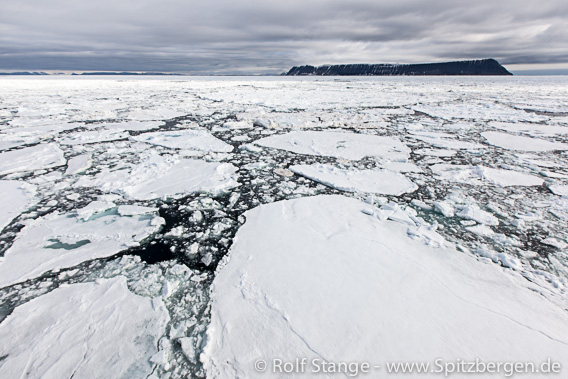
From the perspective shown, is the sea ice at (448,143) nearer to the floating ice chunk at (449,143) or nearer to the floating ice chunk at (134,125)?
the floating ice chunk at (449,143)

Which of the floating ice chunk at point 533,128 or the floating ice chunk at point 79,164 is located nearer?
the floating ice chunk at point 79,164

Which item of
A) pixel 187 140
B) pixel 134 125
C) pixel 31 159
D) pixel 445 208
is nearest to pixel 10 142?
pixel 31 159

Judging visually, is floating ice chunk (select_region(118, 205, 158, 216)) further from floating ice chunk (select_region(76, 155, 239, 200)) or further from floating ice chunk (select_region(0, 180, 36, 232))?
floating ice chunk (select_region(0, 180, 36, 232))

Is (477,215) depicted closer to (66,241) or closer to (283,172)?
(283,172)

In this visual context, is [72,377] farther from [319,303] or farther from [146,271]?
[319,303]

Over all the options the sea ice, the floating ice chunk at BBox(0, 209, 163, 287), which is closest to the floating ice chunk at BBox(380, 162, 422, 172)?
the sea ice

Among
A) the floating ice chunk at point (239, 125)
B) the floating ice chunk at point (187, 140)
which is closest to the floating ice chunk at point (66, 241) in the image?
the floating ice chunk at point (187, 140)
